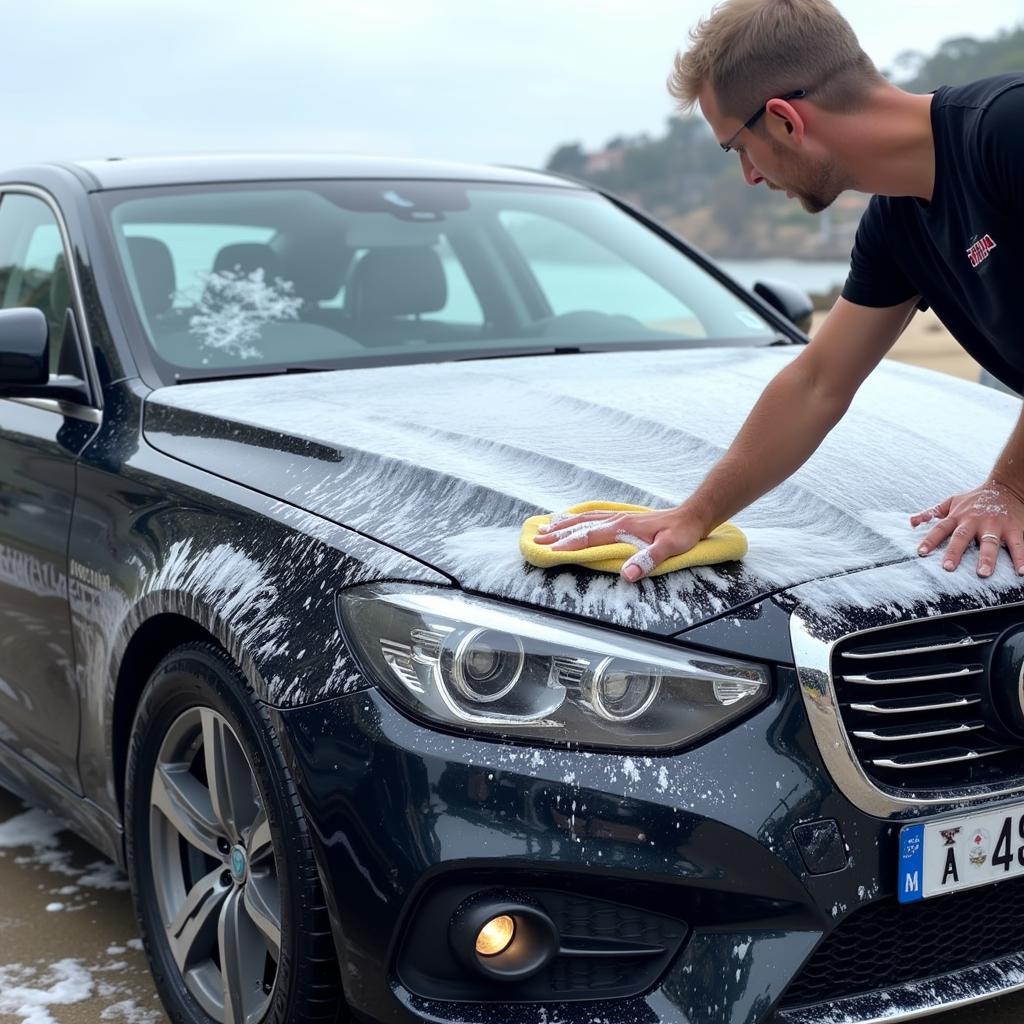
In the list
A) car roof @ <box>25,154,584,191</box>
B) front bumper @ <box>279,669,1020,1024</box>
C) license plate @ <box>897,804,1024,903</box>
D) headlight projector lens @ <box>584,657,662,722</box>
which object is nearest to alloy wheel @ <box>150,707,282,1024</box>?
front bumper @ <box>279,669,1020,1024</box>

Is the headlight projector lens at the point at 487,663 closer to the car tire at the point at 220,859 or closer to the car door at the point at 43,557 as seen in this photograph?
the car tire at the point at 220,859

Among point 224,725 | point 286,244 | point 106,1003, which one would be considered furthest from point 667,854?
point 286,244

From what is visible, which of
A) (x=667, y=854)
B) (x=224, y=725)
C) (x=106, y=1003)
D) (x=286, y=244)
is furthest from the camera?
(x=286, y=244)

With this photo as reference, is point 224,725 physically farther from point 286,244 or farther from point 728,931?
point 286,244

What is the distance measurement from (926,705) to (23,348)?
6.25 feet

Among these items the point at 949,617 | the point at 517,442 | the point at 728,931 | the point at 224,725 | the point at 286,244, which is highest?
the point at 286,244

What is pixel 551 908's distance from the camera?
199cm

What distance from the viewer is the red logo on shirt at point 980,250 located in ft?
7.87

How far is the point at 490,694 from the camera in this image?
6.70 feet

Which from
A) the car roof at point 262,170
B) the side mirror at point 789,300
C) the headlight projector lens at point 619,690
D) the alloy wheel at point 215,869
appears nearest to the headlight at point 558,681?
the headlight projector lens at point 619,690

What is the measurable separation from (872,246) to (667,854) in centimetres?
120

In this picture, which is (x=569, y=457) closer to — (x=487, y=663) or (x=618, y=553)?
(x=618, y=553)

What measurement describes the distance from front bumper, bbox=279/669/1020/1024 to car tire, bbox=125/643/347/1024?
0.15m

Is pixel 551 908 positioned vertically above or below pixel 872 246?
below
